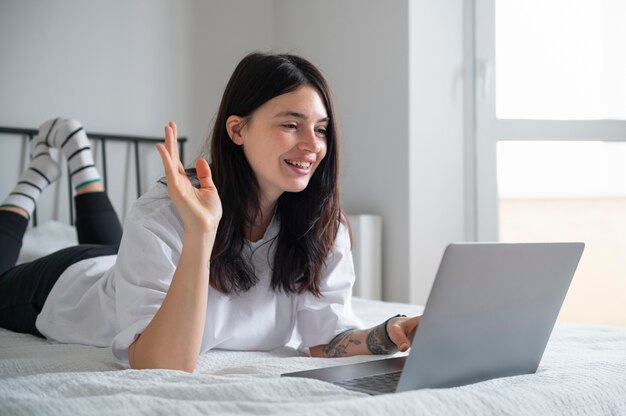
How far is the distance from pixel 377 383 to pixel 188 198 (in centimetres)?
40

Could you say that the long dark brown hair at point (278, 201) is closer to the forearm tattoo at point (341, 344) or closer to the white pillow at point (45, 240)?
the forearm tattoo at point (341, 344)

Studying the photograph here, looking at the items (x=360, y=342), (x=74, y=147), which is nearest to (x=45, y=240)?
(x=74, y=147)

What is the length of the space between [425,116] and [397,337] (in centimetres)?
183

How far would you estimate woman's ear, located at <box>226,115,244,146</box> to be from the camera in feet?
4.87

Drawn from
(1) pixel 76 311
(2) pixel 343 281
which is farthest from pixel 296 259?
(1) pixel 76 311

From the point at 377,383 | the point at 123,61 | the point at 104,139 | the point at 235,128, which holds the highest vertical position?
the point at 123,61

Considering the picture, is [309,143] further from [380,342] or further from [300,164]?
[380,342]

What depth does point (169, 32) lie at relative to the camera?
3330 mm

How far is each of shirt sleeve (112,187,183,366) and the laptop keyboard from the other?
393 mm

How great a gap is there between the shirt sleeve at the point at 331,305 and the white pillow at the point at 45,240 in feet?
4.26

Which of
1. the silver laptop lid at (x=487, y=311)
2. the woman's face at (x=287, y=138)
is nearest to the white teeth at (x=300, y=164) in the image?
the woman's face at (x=287, y=138)

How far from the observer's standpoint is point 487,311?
963 millimetres

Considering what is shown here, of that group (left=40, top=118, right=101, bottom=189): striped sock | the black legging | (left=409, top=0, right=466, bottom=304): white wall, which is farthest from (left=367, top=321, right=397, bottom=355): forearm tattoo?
(left=409, top=0, right=466, bottom=304): white wall

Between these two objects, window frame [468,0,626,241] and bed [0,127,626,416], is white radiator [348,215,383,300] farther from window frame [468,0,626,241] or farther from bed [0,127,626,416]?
bed [0,127,626,416]
